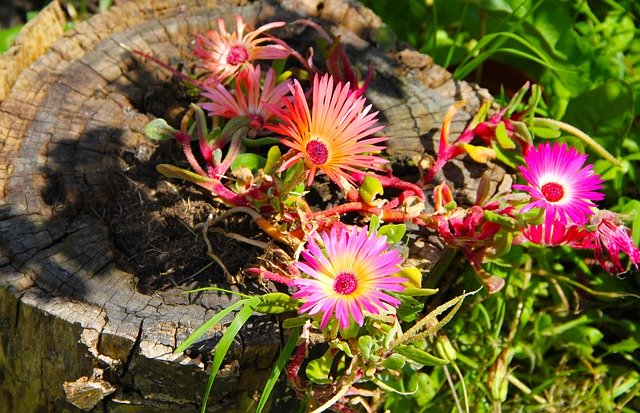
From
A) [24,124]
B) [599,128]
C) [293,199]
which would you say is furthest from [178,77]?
[599,128]

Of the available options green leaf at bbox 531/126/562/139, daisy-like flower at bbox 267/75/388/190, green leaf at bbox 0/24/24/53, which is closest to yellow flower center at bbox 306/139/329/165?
daisy-like flower at bbox 267/75/388/190

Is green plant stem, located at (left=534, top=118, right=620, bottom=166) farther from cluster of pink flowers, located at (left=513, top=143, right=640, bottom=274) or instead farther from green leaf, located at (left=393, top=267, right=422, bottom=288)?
green leaf, located at (left=393, top=267, right=422, bottom=288)

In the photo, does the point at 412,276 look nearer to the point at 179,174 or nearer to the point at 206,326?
the point at 206,326

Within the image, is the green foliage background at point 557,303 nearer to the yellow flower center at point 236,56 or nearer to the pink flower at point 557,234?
the pink flower at point 557,234

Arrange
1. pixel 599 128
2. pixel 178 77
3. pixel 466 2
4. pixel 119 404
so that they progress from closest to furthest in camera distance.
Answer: pixel 119 404
pixel 178 77
pixel 599 128
pixel 466 2

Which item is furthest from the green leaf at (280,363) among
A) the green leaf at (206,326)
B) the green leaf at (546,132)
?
the green leaf at (546,132)

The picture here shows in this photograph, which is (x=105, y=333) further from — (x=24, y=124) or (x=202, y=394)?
(x=24, y=124)
